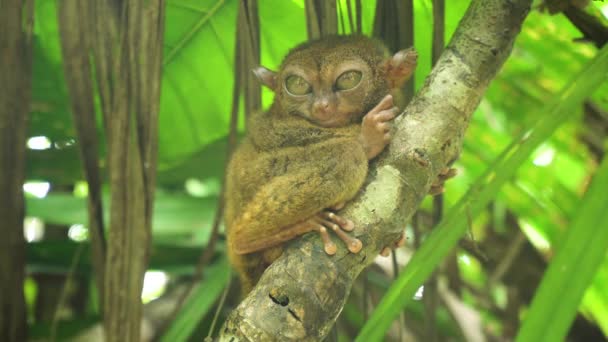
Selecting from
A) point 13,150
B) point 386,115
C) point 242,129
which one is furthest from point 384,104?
point 242,129

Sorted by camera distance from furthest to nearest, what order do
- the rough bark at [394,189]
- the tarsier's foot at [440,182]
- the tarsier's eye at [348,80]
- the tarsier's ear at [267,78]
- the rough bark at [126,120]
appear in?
1. the tarsier's ear at [267,78]
2. the tarsier's eye at [348,80]
3. the rough bark at [126,120]
4. the tarsier's foot at [440,182]
5. the rough bark at [394,189]

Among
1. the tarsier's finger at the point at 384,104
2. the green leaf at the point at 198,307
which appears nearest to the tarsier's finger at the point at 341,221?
the tarsier's finger at the point at 384,104

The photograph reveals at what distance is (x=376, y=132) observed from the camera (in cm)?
199

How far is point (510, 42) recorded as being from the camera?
1.99 m

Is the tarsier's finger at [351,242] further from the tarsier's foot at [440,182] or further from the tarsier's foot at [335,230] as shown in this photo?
the tarsier's foot at [440,182]

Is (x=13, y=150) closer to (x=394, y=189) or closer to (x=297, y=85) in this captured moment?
(x=297, y=85)

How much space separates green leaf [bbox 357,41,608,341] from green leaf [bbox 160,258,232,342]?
1.32 metres

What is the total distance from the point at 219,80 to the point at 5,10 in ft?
3.79

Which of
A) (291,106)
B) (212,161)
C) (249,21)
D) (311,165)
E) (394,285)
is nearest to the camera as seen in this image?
(394,285)

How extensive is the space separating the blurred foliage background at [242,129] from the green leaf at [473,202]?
0.66 meters

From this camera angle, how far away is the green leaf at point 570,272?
1.40 meters

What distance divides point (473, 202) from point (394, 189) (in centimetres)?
20

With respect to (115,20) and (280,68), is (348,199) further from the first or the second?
(115,20)

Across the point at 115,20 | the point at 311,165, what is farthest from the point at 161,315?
the point at 311,165
